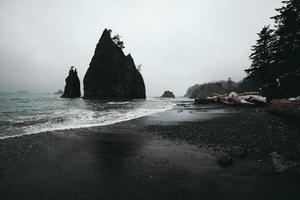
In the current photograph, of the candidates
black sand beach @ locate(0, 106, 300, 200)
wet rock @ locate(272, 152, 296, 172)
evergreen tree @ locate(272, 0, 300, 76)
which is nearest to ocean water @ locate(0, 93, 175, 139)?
black sand beach @ locate(0, 106, 300, 200)

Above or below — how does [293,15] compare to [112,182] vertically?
above

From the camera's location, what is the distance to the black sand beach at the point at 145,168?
4352mm

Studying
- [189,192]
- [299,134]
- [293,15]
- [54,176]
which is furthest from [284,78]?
[54,176]

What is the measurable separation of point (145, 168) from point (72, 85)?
92318mm

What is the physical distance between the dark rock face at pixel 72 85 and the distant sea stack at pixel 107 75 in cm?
619

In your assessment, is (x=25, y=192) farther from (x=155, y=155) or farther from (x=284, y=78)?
(x=284, y=78)

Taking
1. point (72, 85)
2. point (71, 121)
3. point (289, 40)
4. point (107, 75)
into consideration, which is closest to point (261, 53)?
point (289, 40)

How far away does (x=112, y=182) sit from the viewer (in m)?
4.82

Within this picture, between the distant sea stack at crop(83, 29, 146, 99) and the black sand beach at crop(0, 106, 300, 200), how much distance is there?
7579 centimetres

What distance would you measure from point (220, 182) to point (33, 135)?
906 cm

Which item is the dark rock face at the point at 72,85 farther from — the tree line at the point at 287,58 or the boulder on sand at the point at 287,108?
the boulder on sand at the point at 287,108

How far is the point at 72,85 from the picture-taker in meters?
90.2

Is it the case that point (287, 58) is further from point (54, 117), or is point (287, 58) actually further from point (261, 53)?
point (54, 117)

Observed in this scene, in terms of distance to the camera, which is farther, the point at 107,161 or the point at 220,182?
the point at 107,161
